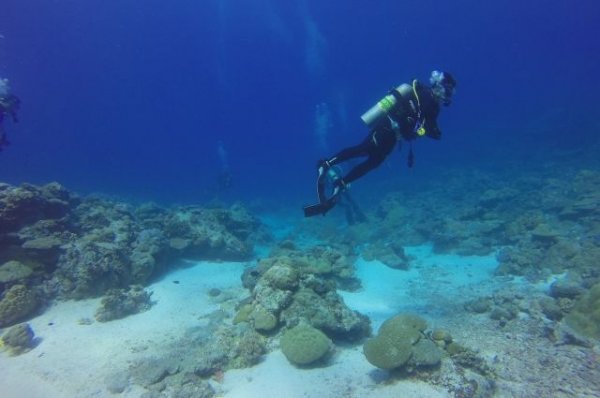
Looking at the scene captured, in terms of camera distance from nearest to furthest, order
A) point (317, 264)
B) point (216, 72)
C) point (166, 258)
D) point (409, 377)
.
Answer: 1. point (409, 377)
2. point (317, 264)
3. point (166, 258)
4. point (216, 72)

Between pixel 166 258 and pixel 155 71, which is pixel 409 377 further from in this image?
pixel 155 71

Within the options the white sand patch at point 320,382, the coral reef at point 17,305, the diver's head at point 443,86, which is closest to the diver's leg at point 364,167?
the diver's head at point 443,86

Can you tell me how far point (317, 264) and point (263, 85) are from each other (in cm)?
16633

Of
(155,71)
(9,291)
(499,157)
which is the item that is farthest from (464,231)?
(155,71)

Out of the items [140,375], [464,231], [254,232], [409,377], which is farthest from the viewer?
[254,232]

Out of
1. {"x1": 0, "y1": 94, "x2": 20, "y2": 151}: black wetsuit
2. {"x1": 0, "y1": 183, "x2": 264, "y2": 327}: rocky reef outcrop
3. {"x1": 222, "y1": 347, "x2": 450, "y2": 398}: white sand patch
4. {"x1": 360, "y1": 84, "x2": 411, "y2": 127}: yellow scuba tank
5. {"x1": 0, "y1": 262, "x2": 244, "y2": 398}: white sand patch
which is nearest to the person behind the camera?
{"x1": 222, "y1": 347, "x2": 450, "y2": 398}: white sand patch

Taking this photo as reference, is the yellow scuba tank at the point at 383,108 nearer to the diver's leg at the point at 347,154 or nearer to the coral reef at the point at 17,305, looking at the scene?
the diver's leg at the point at 347,154

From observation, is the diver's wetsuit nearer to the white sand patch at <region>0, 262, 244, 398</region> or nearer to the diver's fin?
the diver's fin

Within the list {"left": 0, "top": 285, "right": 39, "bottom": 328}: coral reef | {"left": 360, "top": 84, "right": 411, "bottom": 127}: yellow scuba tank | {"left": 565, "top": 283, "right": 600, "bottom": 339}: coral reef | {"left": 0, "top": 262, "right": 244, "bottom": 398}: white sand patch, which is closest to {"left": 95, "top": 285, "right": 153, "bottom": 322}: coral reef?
{"left": 0, "top": 262, "right": 244, "bottom": 398}: white sand patch

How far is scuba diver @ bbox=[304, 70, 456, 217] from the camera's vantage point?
6980 mm

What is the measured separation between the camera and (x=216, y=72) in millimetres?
164000

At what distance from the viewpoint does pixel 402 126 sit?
23.6 ft

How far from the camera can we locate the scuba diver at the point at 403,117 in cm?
698

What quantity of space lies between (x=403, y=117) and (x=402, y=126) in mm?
188
